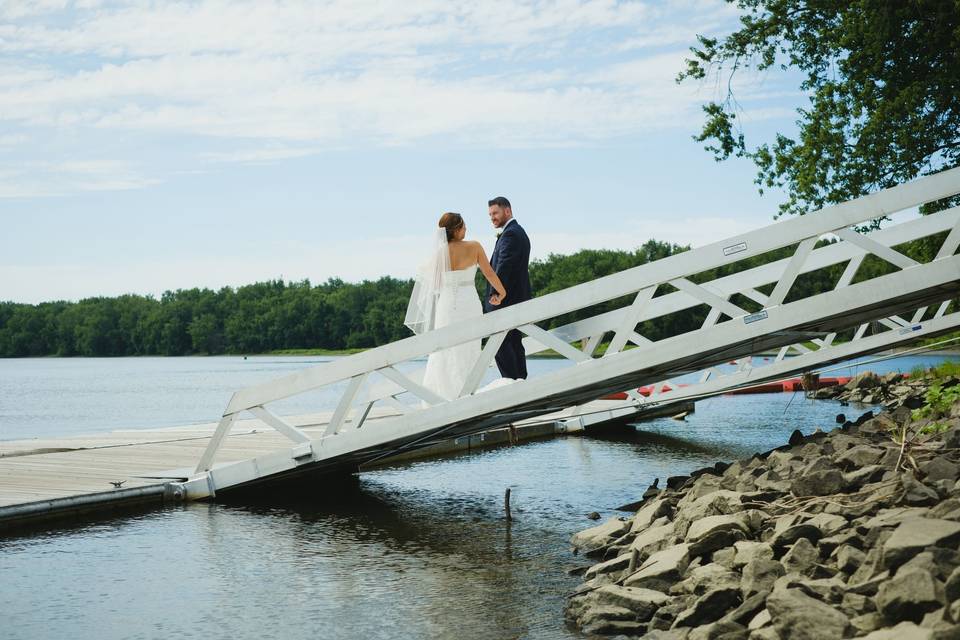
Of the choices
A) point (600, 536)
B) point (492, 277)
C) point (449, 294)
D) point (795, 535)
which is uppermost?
point (492, 277)

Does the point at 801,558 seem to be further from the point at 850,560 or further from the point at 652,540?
the point at 652,540

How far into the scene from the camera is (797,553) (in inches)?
237

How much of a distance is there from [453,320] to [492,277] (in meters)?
0.72

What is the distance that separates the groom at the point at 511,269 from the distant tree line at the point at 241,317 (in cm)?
11186

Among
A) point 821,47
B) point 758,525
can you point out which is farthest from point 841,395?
point 758,525

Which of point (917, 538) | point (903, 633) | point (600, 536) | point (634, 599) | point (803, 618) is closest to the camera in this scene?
point (903, 633)

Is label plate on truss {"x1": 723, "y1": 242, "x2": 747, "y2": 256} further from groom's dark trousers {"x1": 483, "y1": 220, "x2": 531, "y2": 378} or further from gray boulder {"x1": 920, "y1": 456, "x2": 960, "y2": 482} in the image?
groom's dark trousers {"x1": 483, "y1": 220, "x2": 531, "y2": 378}

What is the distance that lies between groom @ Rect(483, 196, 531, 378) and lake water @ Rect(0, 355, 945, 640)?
165cm

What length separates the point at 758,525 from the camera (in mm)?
7043

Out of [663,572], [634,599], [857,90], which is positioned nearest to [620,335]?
[663,572]

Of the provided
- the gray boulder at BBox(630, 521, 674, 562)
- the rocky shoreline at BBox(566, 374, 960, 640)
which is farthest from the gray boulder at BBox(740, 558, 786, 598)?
the gray boulder at BBox(630, 521, 674, 562)

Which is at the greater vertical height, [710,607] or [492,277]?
[492,277]

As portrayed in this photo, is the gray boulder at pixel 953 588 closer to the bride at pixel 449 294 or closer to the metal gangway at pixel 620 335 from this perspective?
the metal gangway at pixel 620 335

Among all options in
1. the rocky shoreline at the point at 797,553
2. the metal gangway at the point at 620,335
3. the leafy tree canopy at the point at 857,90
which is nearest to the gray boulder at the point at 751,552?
the rocky shoreline at the point at 797,553
